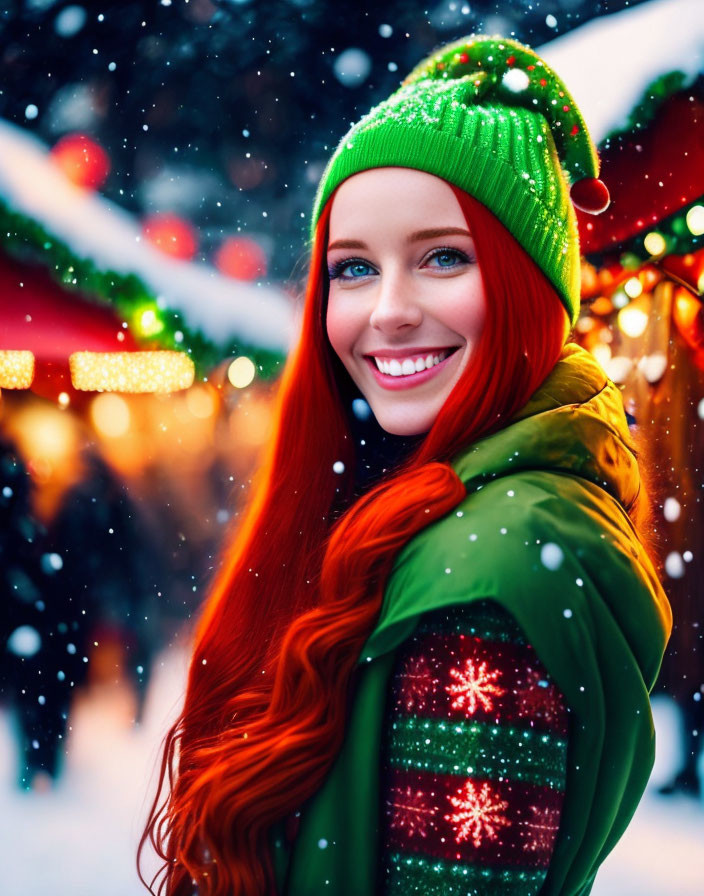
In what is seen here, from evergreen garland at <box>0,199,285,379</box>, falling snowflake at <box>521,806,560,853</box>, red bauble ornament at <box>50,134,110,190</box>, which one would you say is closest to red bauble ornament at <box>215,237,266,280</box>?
evergreen garland at <box>0,199,285,379</box>

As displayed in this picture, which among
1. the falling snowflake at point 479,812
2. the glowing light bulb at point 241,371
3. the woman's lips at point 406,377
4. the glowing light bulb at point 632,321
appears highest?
the glowing light bulb at point 632,321

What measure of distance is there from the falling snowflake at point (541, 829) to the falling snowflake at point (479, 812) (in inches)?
1.0

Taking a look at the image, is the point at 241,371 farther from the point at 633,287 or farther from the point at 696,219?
the point at 696,219

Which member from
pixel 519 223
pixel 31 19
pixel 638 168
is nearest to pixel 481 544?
pixel 519 223

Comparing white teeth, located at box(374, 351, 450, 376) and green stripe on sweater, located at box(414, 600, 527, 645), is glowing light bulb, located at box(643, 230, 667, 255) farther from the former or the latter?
green stripe on sweater, located at box(414, 600, 527, 645)

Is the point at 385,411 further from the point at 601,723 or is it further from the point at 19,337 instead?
the point at 19,337

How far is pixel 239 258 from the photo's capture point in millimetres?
1460

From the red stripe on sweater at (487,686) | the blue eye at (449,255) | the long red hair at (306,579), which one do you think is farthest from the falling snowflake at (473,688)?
the blue eye at (449,255)

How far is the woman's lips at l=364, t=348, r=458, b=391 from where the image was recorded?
0.88 meters

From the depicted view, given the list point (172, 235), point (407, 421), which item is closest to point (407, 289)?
point (407, 421)

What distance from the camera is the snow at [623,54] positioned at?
128cm

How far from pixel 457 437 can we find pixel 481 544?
0.15 meters

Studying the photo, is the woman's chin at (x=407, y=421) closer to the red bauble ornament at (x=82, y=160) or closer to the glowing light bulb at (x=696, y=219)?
the glowing light bulb at (x=696, y=219)

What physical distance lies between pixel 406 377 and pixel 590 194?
0.93 feet
